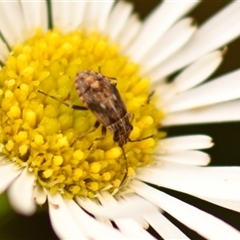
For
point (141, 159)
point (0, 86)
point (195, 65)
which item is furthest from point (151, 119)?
point (0, 86)

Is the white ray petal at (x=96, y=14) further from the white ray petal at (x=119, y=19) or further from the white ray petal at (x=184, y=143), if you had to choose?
the white ray petal at (x=184, y=143)

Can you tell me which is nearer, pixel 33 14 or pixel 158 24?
pixel 33 14

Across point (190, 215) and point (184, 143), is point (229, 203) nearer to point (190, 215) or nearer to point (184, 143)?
point (190, 215)

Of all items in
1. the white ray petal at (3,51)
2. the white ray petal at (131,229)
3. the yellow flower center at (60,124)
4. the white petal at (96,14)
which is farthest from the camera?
the white petal at (96,14)

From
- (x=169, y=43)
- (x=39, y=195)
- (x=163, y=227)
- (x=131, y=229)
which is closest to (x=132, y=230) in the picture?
(x=131, y=229)

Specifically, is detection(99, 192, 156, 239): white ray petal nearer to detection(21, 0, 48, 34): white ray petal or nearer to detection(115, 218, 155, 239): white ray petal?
detection(115, 218, 155, 239): white ray petal

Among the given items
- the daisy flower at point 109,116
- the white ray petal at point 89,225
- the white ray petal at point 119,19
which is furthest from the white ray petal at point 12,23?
the white ray petal at point 89,225

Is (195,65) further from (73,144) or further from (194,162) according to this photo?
(73,144)
